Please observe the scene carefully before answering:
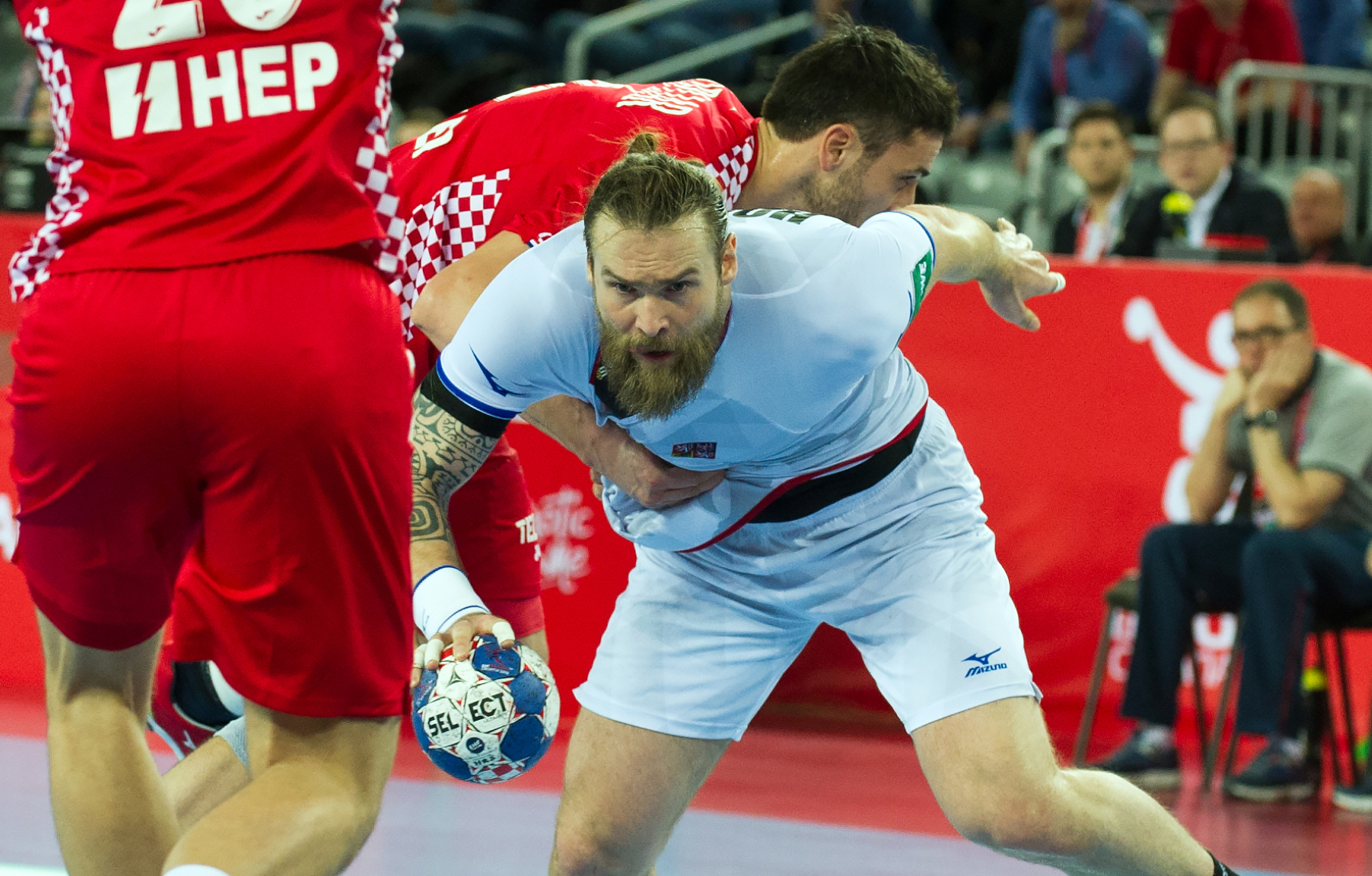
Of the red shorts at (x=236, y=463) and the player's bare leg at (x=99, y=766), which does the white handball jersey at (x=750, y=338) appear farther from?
the player's bare leg at (x=99, y=766)

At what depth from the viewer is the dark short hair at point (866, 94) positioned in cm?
372

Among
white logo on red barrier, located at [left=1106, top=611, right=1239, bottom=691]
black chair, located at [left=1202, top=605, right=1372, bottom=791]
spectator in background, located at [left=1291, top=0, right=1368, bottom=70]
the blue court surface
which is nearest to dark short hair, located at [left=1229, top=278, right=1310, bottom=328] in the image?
black chair, located at [left=1202, top=605, right=1372, bottom=791]

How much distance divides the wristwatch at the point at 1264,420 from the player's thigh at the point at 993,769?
→ 10.4 ft

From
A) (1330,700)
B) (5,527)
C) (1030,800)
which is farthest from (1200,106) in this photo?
(5,527)

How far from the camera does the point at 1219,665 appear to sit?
6.65m

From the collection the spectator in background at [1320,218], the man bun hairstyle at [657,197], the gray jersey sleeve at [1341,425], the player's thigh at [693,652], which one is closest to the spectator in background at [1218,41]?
the spectator in background at [1320,218]

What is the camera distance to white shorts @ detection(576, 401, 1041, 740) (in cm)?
335

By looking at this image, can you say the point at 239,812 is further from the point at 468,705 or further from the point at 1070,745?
the point at 1070,745

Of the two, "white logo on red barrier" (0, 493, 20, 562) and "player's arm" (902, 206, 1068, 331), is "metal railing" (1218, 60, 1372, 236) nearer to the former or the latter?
"player's arm" (902, 206, 1068, 331)

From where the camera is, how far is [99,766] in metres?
2.65

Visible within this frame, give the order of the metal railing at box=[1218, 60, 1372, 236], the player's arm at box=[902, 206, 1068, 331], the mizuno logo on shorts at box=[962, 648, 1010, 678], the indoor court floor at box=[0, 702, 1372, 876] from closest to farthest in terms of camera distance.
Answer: the mizuno logo on shorts at box=[962, 648, 1010, 678], the player's arm at box=[902, 206, 1068, 331], the indoor court floor at box=[0, 702, 1372, 876], the metal railing at box=[1218, 60, 1372, 236]

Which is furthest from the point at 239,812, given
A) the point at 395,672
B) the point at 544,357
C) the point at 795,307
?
the point at 795,307

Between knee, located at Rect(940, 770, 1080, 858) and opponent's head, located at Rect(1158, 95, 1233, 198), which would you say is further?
opponent's head, located at Rect(1158, 95, 1233, 198)

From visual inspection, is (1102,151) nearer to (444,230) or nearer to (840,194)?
(840,194)
